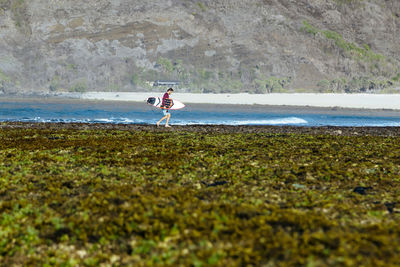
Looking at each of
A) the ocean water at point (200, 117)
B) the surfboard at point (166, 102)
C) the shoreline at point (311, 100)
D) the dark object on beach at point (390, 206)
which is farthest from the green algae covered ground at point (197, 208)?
the shoreline at point (311, 100)

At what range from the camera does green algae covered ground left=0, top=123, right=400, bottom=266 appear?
9.95 metres

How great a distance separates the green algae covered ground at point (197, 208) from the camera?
9953 millimetres

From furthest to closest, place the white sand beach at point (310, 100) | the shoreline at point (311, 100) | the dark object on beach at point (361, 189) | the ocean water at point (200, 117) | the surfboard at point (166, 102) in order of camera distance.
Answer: the white sand beach at point (310, 100) → the shoreline at point (311, 100) → the ocean water at point (200, 117) → the surfboard at point (166, 102) → the dark object on beach at point (361, 189)

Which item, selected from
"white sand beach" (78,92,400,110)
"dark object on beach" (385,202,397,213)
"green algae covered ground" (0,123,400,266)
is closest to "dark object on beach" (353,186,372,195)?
"green algae covered ground" (0,123,400,266)

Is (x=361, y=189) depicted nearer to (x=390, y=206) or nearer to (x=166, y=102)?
(x=390, y=206)

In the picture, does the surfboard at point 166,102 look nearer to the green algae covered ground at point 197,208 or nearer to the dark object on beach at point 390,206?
the green algae covered ground at point 197,208

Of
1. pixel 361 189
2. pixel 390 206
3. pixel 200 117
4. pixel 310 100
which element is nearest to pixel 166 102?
pixel 361 189

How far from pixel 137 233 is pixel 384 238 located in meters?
5.85

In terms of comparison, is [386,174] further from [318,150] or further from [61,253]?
[61,253]

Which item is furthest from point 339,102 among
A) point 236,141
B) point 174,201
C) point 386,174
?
point 174,201

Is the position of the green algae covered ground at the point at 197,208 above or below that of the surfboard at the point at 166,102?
below

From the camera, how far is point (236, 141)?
29.8m

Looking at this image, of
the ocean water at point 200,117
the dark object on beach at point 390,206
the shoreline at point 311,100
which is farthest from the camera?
the shoreline at point 311,100

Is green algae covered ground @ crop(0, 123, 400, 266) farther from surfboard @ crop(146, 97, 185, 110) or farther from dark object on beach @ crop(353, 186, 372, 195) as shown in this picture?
surfboard @ crop(146, 97, 185, 110)
